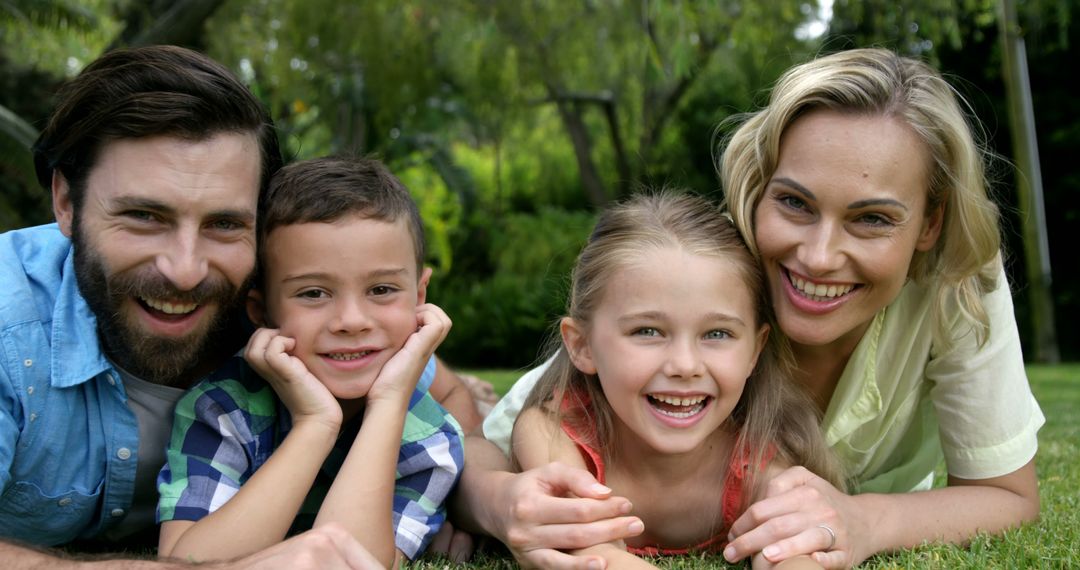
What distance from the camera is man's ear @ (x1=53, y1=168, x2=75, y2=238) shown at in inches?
114

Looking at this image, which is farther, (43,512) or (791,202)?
(791,202)

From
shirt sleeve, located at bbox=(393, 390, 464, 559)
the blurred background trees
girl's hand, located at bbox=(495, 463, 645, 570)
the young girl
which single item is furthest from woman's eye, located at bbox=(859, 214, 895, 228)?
the blurred background trees

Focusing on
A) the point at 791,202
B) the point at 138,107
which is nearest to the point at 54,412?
the point at 138,107

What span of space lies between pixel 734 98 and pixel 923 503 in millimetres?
12111

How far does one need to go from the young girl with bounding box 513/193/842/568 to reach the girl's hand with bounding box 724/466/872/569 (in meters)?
0.21

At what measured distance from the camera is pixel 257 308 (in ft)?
10.0

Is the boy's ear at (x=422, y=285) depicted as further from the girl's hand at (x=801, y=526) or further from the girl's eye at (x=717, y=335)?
the girl's hand at (x=801, y=526)

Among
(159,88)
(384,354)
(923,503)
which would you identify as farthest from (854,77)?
(159,88)

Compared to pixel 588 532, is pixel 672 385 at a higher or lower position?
higher

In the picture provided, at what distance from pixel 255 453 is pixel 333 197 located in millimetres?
763

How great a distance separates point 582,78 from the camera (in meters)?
13.2

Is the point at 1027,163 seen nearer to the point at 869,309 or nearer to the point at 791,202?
the point at 869,309

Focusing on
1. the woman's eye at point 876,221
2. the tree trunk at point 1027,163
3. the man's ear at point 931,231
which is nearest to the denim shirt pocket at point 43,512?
the woman's eye at point 876,221

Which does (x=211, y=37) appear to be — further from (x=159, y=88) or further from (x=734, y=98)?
(x=159, y=88)
